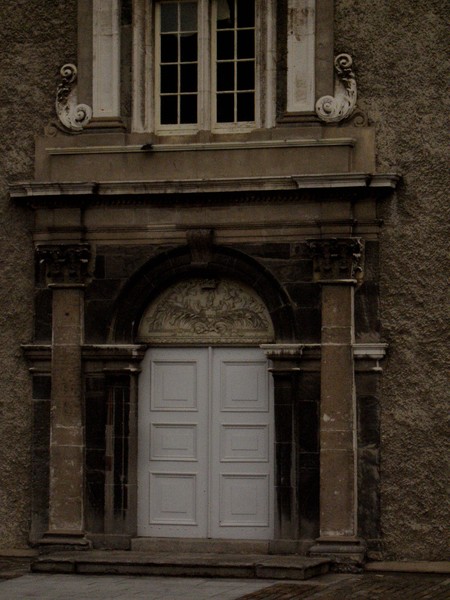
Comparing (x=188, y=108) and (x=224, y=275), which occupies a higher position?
(x=188, y=108)

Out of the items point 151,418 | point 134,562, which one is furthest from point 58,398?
point 134,562

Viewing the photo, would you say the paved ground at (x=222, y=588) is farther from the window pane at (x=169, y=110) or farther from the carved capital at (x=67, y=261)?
the window pane at (x=169, y=110)

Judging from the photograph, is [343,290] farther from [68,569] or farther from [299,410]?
[68,569]

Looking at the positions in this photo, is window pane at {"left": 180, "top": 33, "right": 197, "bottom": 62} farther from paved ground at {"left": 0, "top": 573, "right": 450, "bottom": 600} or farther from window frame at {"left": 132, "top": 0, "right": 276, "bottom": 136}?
paved ground at {"left": 0, "top": 573, "right": 450, "bottom": 600}

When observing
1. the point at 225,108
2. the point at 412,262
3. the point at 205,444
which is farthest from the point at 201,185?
the point at 205,444

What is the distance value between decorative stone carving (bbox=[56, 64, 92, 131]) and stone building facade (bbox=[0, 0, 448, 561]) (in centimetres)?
2

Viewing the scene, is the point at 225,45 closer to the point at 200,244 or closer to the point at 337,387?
the point at 200,244

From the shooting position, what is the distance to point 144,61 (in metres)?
16.2

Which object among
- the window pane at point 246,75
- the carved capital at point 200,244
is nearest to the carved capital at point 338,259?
the carved capital at point 200,244

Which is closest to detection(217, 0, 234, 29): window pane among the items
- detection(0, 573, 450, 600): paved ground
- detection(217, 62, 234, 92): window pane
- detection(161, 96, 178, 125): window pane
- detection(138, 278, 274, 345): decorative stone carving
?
detection(217, 62, 234, 92): window pane

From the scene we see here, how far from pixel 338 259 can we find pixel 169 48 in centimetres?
295

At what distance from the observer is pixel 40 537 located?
16062mm

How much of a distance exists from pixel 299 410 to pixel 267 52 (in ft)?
12.1

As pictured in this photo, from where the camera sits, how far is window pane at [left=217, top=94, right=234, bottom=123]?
635 inches
